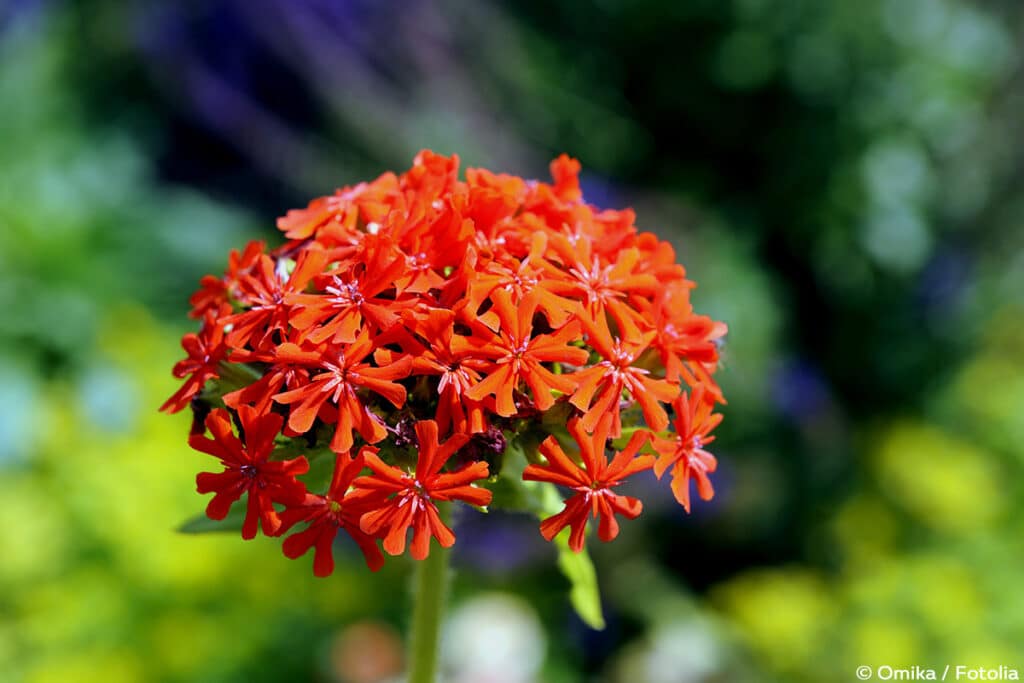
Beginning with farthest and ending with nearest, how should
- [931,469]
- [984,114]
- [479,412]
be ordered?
[984,114], [931,469], [479,412]

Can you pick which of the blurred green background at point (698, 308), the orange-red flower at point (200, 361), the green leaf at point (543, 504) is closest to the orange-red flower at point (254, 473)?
the orange-red flower at point (200, 361)

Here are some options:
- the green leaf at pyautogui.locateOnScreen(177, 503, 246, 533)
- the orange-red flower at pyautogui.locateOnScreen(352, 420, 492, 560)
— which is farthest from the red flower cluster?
the green leaf at pyautogui.locateOnScreen(177, 503, 246, 533)

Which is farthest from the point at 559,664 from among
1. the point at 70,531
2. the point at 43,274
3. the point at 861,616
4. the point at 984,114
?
the point at 984,114

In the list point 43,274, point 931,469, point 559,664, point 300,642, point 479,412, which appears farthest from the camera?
point 43,274

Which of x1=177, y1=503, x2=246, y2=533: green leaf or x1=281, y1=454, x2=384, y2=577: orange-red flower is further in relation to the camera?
x1=177, y1=503, x2=246, y2=533: green leaf

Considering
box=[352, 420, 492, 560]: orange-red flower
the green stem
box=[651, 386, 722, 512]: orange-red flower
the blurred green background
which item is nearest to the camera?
box=[352, 420, 492, 560]: orange-red flower

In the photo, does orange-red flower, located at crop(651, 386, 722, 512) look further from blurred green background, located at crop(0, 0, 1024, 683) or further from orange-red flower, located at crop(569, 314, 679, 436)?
blurred green background, located at crop(0, 0, 1024, 683)

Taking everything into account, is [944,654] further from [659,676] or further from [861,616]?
[659,676]
